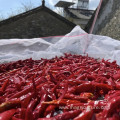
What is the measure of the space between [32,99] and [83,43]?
293cm

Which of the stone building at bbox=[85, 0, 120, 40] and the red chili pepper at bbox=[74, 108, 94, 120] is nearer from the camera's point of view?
the red chili pepper at bbox=[74, 108, 94, 120]

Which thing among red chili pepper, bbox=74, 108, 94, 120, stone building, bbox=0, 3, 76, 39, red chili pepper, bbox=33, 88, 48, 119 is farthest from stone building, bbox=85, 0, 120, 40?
red chili pepper, bbox=74, 108, 94, 120

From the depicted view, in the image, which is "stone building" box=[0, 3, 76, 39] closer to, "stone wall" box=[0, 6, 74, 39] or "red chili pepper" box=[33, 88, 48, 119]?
"stone wall" box=[0, 6, 74, 39]

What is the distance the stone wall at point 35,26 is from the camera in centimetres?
791

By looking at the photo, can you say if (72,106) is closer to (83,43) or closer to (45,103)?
(45,103)

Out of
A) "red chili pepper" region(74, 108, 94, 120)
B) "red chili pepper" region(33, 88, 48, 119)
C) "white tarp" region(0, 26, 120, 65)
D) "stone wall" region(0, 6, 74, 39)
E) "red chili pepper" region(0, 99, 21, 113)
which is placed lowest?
"stone wall" region(0, 6, 74, 39)

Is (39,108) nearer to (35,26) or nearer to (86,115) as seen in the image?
(86,115)

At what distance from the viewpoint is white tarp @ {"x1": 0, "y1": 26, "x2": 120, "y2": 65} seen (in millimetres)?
3695

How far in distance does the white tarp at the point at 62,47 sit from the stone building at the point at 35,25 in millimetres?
4138

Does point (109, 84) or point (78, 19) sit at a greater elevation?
point (109, 84)

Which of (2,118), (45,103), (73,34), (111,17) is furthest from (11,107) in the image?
(111,17)

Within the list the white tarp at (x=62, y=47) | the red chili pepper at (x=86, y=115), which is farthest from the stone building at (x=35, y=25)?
the red chili pepper at (x=86, y=115)

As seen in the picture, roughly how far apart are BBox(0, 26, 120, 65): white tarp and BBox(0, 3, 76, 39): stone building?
4.14 metres

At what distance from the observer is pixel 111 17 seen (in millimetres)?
5922
